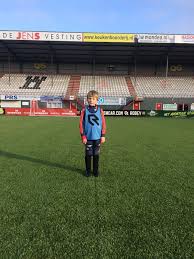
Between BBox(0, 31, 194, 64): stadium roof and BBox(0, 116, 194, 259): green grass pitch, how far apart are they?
29184 mm

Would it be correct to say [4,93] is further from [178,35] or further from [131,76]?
[178,35]

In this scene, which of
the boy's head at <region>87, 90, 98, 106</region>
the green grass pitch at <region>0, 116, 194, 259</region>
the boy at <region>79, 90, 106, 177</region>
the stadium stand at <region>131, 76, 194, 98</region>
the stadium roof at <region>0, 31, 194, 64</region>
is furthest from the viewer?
the stadium stand at <region>131, 76, 194, 98</region>

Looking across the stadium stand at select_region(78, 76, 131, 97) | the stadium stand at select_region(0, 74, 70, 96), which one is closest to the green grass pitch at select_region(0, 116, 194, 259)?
the stadium stand at select_region(78, 76, 131, 97)

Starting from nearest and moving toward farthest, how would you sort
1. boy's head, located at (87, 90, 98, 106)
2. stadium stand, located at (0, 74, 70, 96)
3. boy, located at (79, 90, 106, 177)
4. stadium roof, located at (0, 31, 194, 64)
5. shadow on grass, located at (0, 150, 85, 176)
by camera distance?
boy's head, located at (87, 90, 98, 106), boy, located at (79, 90, 106, 177), shadow on grass, located at (0, 150, 85, 176), stadium roof, located at (0, 31, 194, 64), stadium stand, located at (0, 74, 70, 96)

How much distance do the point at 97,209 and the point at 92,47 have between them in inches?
1393

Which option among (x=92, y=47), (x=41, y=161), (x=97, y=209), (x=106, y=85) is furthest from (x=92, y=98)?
(x=106, y=85)

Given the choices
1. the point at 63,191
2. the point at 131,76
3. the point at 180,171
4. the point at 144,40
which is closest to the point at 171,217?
the point at 63,191

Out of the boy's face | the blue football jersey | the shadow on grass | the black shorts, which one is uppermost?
the boy's face

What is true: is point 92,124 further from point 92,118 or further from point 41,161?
point 41,161

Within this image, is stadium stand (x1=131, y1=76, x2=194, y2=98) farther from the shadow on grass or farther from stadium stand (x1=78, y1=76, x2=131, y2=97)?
the shadow on grass

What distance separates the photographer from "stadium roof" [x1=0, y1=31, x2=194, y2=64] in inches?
1374

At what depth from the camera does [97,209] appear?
4.27 metres

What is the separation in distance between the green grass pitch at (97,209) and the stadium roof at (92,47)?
29.2 m

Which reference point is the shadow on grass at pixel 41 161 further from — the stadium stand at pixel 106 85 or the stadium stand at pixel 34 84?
the stadium stand at pixel 106 85
